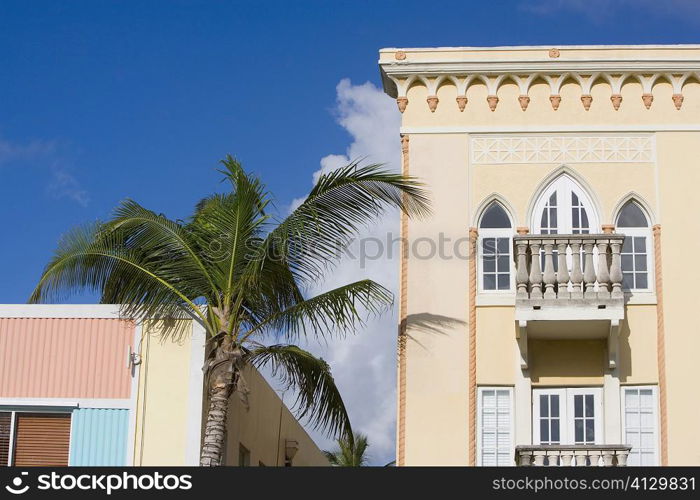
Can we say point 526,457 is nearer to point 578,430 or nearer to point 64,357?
point 578,430

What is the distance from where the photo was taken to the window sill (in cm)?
2266

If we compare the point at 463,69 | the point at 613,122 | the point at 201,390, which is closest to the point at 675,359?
the point at 613,122

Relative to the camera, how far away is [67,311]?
68.1ft

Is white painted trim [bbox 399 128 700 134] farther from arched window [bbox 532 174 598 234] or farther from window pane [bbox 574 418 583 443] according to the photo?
window pane [bbox 574 418 583 443]

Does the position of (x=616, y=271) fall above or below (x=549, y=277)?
above

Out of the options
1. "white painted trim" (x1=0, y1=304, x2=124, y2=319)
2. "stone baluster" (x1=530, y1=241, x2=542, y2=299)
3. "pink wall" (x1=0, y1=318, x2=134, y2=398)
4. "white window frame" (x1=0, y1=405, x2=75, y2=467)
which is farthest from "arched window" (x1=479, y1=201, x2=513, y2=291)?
"white window frame" (x1=0, y1=405, x2=75, y2=467)

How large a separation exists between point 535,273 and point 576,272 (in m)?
0.62

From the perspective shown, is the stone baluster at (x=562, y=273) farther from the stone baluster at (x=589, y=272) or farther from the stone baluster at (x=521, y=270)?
the stone baluster at (x=521, y=270)

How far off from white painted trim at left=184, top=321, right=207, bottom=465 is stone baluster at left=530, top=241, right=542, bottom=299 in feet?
16.8

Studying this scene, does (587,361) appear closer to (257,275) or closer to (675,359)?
(675,359)

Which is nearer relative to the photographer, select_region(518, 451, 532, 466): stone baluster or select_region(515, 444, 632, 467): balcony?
select_region(515, 444, 632, 467): balcony

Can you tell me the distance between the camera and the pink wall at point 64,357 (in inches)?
806

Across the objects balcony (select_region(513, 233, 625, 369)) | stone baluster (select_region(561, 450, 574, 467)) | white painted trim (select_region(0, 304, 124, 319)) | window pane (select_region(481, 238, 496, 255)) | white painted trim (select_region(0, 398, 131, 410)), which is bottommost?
stone baluster (select_region(561, 450, 574, 467))

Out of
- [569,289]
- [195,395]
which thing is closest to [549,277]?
[569,289]
